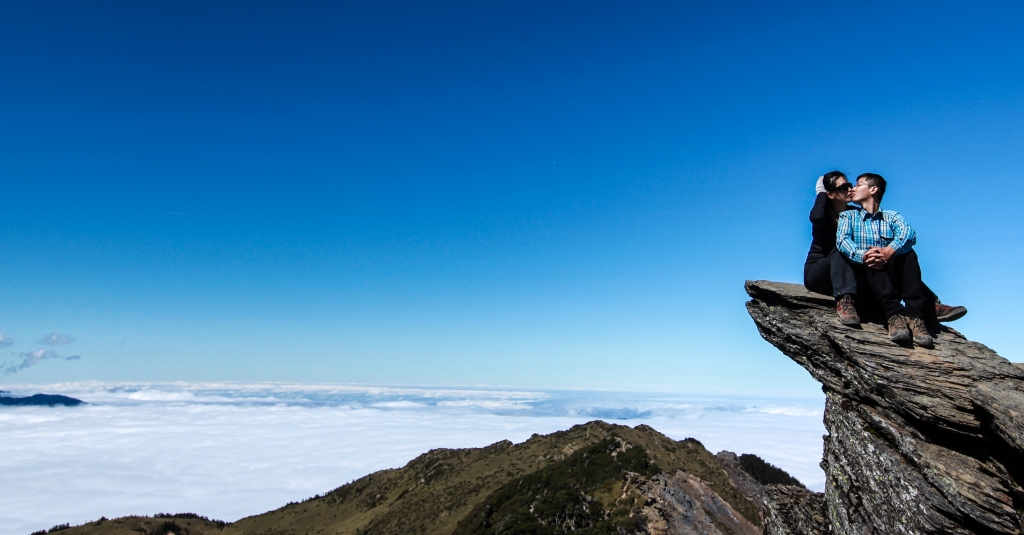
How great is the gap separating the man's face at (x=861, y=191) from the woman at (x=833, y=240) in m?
0.13

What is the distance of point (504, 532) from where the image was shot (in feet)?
143

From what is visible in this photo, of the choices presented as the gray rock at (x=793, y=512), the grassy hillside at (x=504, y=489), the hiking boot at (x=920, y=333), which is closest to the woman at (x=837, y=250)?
the hiking boot at (x=920, y=333)

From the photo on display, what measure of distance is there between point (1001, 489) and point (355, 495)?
109 m

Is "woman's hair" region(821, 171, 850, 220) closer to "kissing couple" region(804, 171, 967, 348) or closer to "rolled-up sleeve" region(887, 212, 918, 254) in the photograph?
"kissing couple" region(804, 171, 967, 348)

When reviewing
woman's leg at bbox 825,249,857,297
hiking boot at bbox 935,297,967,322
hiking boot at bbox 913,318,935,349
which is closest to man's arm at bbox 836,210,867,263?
woman's leg at bbox 825,249,857,297

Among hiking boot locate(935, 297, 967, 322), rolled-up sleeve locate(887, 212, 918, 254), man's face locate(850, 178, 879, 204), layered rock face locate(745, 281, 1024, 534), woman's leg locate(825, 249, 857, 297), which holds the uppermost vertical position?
man's face locate(850, 178, 879, 204)

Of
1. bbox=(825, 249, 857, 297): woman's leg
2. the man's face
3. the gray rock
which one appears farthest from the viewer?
the gray rock

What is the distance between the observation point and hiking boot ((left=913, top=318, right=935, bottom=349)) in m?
11.7

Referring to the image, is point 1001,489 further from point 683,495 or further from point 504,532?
point 504,532

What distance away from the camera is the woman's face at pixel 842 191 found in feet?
41.8

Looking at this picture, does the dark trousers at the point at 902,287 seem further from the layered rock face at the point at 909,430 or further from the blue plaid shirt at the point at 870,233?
the layered rock face at the point at 909,430

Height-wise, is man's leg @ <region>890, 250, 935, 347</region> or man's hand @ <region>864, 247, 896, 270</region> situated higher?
man's hand @ <region>864, 247, 896, 270</region>

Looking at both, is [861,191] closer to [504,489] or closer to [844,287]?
[844,287]

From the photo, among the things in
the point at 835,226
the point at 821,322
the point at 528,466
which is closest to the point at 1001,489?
the point at 821,322
